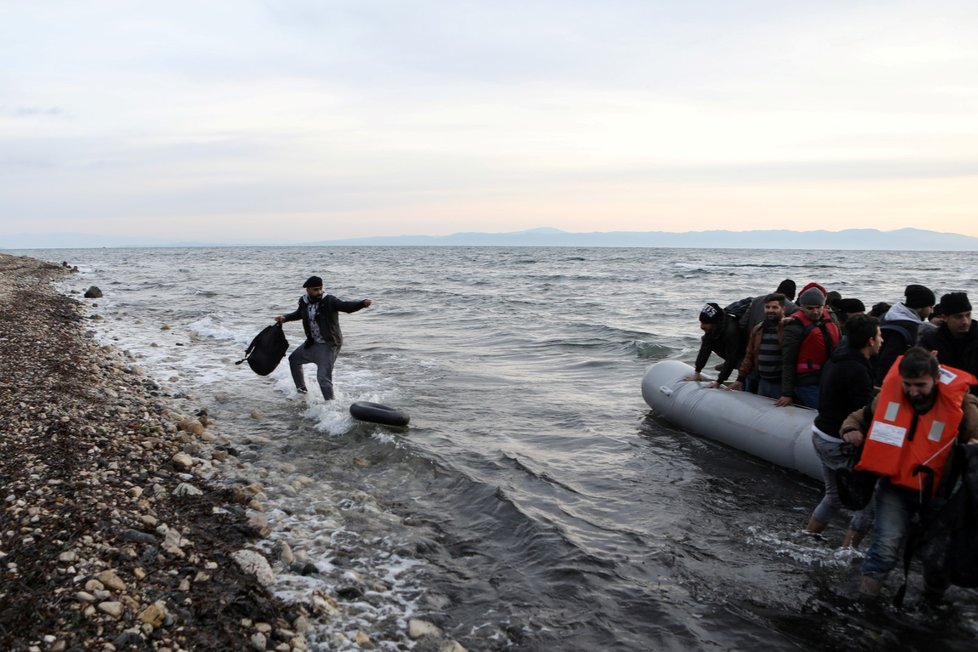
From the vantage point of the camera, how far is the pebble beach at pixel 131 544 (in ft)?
13.0

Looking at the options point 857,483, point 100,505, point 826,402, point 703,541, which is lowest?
point 703,541

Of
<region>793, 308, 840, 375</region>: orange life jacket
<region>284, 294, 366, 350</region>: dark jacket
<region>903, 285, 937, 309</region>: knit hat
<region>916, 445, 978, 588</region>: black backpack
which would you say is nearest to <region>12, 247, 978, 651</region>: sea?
<region>916, 445, 978, 588</region>: black backpack

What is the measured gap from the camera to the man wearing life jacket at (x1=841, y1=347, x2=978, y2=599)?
4277 millimetres

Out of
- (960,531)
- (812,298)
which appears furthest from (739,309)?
(960,531)

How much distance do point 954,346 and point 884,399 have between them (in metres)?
1.85

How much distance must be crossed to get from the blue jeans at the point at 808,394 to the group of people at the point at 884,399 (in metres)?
0.01

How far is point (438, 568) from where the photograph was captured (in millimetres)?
5410

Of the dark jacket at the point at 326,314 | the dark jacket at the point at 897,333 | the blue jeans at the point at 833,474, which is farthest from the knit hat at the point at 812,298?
the dark jacket at the point at 326,314

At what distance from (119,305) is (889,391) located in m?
26.1

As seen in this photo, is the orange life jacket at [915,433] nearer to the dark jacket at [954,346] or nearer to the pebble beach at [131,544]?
the dark jacket at [954,346]

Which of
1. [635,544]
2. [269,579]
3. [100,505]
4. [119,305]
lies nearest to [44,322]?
[119,305]

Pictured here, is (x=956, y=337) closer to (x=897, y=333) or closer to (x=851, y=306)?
(x=897, y=333)

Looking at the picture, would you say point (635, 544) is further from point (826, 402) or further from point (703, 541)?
point (826, 402)

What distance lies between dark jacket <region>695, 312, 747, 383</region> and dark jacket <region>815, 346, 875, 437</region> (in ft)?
10.2
